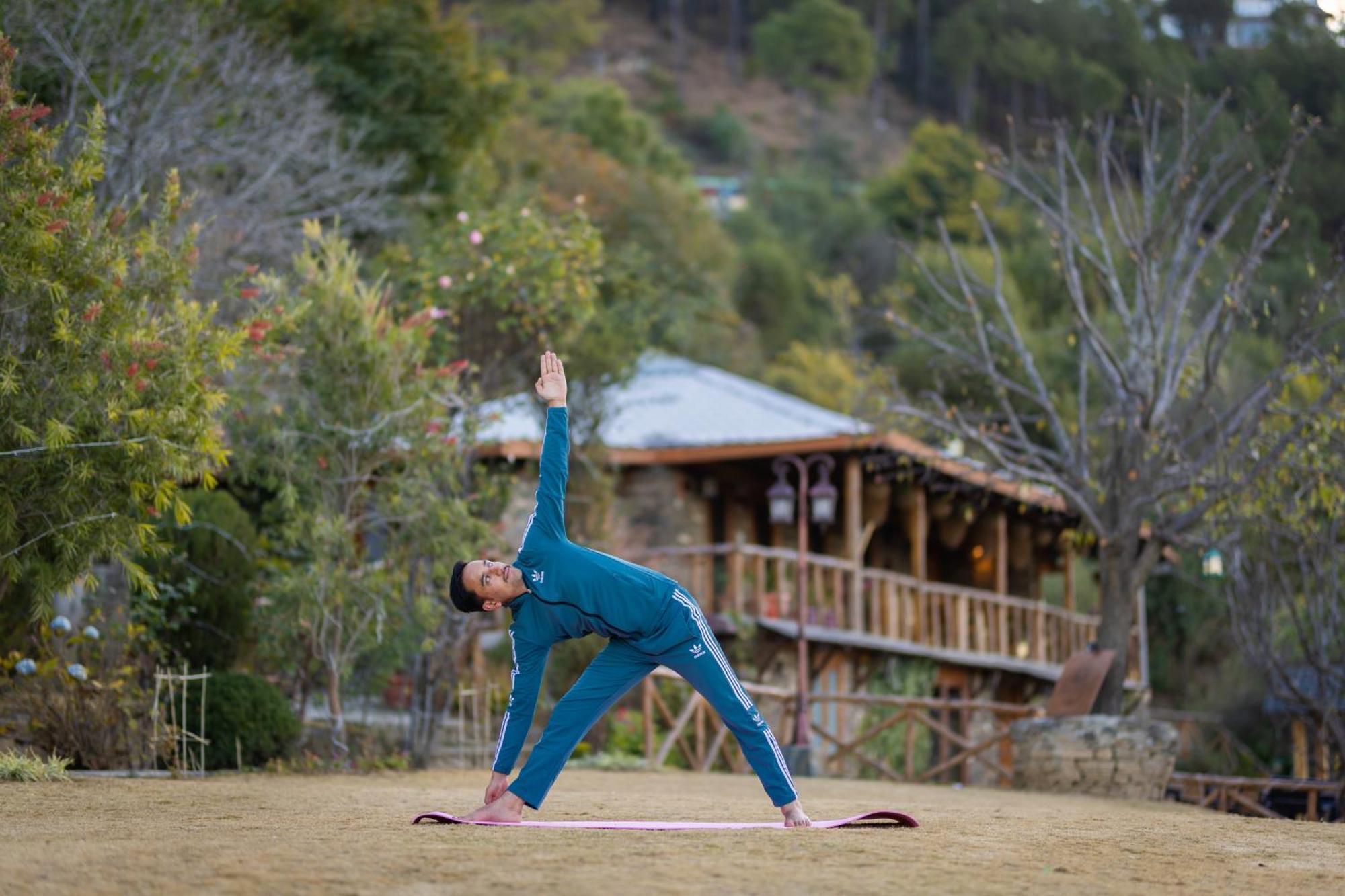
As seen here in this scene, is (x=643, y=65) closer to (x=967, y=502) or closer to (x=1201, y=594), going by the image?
(x=1201, y=594)

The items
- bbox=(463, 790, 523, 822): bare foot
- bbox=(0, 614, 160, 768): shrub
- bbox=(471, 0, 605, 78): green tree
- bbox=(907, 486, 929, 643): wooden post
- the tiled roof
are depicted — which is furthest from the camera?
bbox=(471, 0, 605, 78): green tree

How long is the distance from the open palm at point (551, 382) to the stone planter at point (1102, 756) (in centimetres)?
956

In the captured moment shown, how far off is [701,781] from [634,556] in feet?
Answer: 23.1

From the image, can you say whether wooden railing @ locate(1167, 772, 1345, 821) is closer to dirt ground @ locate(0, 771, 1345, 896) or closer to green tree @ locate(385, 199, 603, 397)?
green tree @ locate(385, 199, 603, 397)

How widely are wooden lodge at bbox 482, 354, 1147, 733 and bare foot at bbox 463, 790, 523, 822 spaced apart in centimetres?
1135

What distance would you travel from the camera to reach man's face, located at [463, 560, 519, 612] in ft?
22.4

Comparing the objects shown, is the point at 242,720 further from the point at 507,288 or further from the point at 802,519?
the point at 507,288

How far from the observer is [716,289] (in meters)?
37.2

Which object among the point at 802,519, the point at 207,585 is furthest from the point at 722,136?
the point at 207,585

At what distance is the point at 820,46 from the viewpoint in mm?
92125

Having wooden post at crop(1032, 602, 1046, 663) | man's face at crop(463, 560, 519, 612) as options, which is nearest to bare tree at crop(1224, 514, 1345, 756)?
wooden post at crop(1032, 602, 1046, 663)

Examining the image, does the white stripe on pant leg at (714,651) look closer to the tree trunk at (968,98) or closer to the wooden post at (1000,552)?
the wooden post at (1000,552)

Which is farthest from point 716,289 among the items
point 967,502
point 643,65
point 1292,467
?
point 643,65

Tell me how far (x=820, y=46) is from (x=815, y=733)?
76.7 metres
